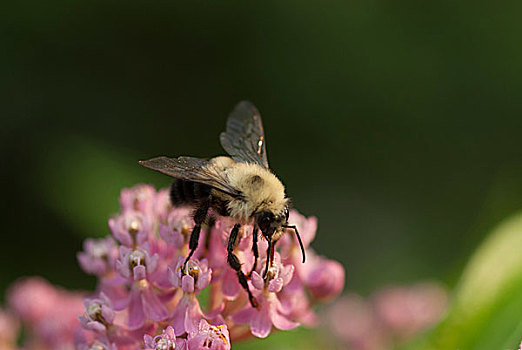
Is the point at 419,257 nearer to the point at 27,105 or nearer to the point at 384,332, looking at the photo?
the point at 384,332

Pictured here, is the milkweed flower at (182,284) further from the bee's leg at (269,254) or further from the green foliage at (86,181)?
the green foliage at (86,181)

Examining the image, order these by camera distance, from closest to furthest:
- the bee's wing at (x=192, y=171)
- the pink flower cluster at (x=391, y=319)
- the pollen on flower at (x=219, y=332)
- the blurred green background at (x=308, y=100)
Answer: the pollen on flower at (x=219, y=332)
the bee's wing at (x=192, y=171)
the pink flower cluster at (x=391, y=319)
the blurred green background at (x=308, y=100)

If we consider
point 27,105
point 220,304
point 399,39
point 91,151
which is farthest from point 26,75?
point 220,304

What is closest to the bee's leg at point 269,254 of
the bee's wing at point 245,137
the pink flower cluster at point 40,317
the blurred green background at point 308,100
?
the bee's wing at point 245,137

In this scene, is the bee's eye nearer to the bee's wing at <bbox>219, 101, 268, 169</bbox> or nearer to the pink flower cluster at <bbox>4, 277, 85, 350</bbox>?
the bee's wing at <bbox>219, 101, 268, 169</bbox>

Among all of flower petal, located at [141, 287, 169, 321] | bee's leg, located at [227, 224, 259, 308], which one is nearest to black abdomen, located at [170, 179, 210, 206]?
bee's leg, located at [227, 224, 259, 308]

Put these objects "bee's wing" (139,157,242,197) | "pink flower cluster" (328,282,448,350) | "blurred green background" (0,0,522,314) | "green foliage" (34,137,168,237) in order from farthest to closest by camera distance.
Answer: "blurred green background" (0,0,522,314), "green foliage" (34,137,168,237), "pink flower cluster" (328,282,448,350), "bee's wing" (139,157,242,197)

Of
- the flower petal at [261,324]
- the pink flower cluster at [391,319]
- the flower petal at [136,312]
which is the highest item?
the pink flower cluster at [391,319]
